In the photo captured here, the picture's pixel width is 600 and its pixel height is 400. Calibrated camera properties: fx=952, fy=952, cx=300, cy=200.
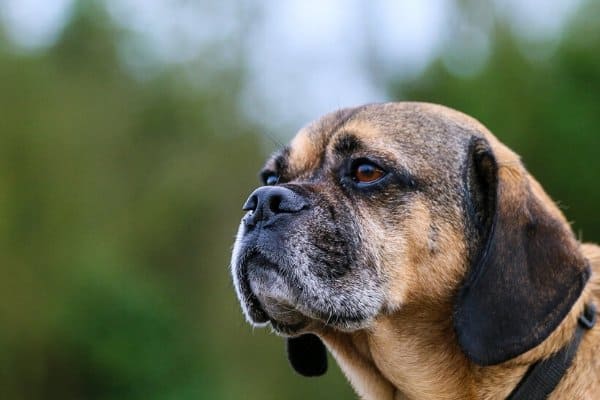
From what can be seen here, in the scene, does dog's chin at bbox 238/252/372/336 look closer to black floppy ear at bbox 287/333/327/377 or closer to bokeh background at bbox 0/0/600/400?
black floppy ear at bbox 287/333/327/377

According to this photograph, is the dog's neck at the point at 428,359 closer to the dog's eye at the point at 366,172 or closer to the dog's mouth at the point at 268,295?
the dog's mouth at the point at 268,295

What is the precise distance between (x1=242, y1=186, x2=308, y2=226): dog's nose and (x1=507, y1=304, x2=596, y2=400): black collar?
4.55 feet

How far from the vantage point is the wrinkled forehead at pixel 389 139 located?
5.18m

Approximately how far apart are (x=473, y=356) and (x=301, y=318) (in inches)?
37.2

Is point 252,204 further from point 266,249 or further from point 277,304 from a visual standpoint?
point 277,304

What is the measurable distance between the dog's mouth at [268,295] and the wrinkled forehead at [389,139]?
0.82m

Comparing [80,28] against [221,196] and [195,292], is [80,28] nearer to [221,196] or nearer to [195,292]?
[221,196]

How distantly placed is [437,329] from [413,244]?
0.46 metres

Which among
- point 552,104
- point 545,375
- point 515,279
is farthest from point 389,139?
point 552,104

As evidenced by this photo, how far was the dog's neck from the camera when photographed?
468cm

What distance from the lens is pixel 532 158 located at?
15.6m

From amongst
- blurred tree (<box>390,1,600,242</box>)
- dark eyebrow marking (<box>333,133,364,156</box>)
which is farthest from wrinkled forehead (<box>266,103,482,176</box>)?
blurred tree (<box>390,1,600,242</box>)

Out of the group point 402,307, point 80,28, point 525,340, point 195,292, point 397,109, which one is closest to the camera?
point 525,340

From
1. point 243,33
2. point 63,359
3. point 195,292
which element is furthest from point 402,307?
point 243,33
